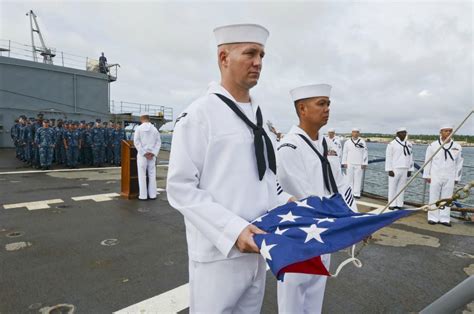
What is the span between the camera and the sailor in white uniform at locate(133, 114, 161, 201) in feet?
22.7

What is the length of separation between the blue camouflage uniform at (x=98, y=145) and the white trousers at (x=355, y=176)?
1084 centimetres

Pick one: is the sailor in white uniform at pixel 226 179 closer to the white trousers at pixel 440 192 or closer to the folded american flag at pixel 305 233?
the folded american flag at pixel 305 233

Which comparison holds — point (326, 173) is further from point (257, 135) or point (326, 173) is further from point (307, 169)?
point (257, 135)

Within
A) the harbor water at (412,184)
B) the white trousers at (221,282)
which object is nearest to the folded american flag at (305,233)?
the white trousers at (221,282)

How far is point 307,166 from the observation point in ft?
7.65

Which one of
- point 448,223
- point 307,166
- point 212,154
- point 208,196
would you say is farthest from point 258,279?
point 448,223

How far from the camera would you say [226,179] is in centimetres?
147

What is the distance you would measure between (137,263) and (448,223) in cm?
598

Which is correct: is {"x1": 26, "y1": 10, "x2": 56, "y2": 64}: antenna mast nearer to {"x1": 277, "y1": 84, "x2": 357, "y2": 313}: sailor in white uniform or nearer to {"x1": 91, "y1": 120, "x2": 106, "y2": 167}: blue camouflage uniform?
{"x1": 91, "y1": 120, "x2": 106, "y2": 167}: blue camouflage uniform

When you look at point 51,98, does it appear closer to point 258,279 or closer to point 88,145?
point 88,145

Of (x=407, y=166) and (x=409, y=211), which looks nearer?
(x=409, y=211)

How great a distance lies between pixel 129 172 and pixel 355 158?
6.84m

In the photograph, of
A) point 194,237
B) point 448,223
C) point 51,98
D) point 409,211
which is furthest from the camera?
point 51,98

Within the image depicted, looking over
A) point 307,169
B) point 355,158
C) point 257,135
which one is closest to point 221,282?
point 257,135
